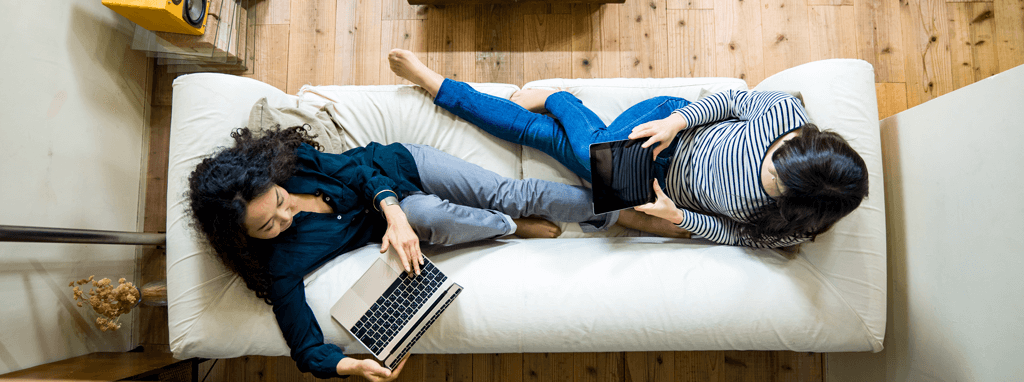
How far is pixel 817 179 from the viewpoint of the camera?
989 mm

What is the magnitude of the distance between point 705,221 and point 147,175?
2116mm

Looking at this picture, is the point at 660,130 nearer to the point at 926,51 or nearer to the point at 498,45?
the point at 498,45

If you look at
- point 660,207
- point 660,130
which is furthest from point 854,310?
point 660,130

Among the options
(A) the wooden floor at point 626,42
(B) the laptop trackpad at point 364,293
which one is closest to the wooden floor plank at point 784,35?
(A) the wooden floor at point 626,42

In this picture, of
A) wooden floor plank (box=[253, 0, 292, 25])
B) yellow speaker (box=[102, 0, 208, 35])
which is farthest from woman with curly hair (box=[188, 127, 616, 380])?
wooden floor plank (box=[253, 0, 292, 25])

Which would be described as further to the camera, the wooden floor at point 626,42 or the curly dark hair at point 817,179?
the wooden floor at point 626,42

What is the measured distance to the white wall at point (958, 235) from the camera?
3.33ft

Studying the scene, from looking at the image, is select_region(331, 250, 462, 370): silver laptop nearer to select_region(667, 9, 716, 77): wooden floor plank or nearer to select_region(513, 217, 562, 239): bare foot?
select_region(513, 217, 562, 239): bare foot

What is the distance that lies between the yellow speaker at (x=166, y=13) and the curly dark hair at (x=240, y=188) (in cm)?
58

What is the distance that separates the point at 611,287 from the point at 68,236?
1.50 meters

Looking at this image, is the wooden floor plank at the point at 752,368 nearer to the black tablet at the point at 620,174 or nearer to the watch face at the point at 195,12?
the black tablet at the point at 620,174

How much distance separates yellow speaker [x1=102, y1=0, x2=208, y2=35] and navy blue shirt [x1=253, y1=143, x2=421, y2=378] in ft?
2.37

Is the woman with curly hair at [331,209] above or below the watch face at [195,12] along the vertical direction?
below

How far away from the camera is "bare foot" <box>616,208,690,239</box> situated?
140 centimetres
